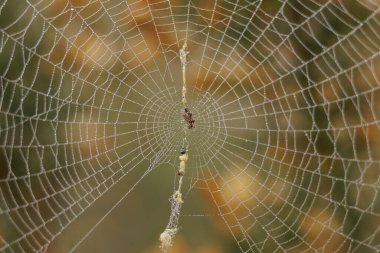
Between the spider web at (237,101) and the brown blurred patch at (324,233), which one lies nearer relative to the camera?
the spider web at (237,101)

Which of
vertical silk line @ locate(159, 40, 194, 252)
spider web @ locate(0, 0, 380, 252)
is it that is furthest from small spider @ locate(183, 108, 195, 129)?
spider web @ locate(0, 0, 380, 252)

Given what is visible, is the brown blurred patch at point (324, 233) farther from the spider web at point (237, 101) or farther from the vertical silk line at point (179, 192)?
the vertical silk line at point (179, 192)

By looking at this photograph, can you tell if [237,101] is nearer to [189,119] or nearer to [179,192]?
[189,119]

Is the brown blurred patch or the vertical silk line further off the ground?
the vertical silk line

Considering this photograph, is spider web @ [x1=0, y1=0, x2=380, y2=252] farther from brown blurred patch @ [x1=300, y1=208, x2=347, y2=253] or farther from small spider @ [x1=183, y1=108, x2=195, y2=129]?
small spider @ [x1=183, y1=108, x2=195, y2=129]

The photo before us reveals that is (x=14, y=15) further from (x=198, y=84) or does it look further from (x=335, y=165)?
(x=335, y=165)

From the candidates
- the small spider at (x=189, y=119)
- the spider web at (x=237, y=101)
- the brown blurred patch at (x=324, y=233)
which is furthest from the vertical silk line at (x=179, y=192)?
the brown blurred patch at (x=324, y=233)

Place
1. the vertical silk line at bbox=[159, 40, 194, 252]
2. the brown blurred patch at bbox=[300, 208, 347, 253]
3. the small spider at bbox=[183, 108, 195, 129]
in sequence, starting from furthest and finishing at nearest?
the brown blurred patch at bbox=[300, 208, 347, 253] → the small spider at bbox=[183, 108, 195, 129] → the vertical silk line at bbox=[159, 40, 194, 252]

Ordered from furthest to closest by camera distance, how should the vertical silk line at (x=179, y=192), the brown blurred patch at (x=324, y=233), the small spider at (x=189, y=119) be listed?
the brown blurred patch at (x=324, y=233)
the small spider at (x=189, y=119)
the vertical silk line at (x=179, y=192)
